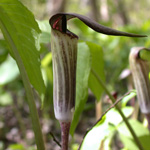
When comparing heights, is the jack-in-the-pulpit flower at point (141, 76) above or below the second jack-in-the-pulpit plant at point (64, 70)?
below

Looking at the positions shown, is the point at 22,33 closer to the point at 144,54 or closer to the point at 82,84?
the point at 82,84

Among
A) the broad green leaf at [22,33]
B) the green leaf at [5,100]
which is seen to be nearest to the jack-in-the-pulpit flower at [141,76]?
the broad green leaf at [22,33]

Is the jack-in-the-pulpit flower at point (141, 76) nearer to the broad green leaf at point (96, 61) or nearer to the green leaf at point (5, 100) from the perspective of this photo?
the broad green leaf at point (96, 61)

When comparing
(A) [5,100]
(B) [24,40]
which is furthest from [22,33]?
(A) [5,100]

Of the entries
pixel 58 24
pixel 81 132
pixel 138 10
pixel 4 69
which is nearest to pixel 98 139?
pixel 58 24

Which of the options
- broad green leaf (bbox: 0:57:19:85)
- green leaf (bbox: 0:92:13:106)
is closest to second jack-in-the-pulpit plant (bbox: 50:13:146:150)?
broad green leaf (bbox: 0:57:19:85)

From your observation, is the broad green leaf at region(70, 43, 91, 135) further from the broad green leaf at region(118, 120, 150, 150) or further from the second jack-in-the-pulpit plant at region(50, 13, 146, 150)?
the broad green leaf at region(118, 120, 150, 150)

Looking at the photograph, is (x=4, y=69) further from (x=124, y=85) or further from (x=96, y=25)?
(x=124, y=85)

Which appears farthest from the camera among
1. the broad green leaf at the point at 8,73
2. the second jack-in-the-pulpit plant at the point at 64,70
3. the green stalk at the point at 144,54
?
the broad green leaf at the point at 8,73
